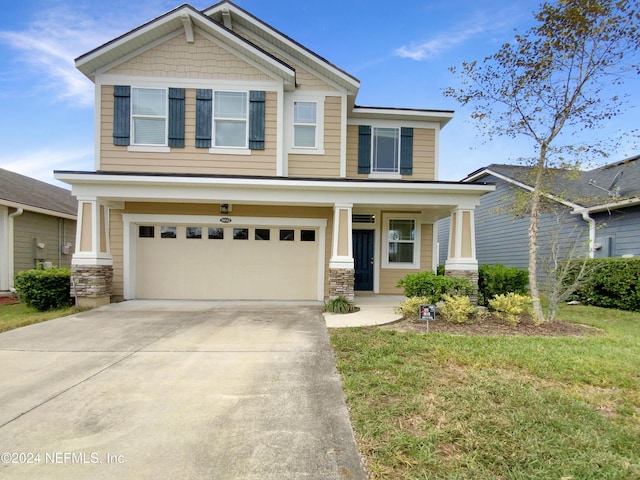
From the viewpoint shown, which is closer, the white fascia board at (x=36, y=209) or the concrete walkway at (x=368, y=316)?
the concrete walkway at (x=368, y=316)

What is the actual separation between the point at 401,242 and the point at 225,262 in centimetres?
542

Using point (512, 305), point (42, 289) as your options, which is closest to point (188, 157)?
point (42, 289)

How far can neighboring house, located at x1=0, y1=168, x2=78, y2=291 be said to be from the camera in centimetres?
1026

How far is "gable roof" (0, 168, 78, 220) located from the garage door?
4.86 m

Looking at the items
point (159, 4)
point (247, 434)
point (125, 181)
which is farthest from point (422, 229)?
point (159, 4)

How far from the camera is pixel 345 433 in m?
2.66

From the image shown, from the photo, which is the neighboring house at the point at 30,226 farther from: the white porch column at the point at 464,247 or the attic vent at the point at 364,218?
the white porch column at the point at 464,247

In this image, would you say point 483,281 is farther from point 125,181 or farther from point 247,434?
point 125,181

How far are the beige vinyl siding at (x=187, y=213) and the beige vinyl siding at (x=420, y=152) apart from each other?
199 cm

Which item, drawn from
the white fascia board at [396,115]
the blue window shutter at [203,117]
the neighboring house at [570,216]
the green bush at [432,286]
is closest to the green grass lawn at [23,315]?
the blue window shutter at [203,117]

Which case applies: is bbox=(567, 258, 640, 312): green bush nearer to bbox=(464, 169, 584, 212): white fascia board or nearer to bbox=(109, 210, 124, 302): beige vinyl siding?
bbox=(464, 169, 584, 212): white fascia board

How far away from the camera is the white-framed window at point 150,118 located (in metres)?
8.72

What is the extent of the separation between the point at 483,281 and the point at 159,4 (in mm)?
12367

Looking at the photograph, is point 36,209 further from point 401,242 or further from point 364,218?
point 401,242
